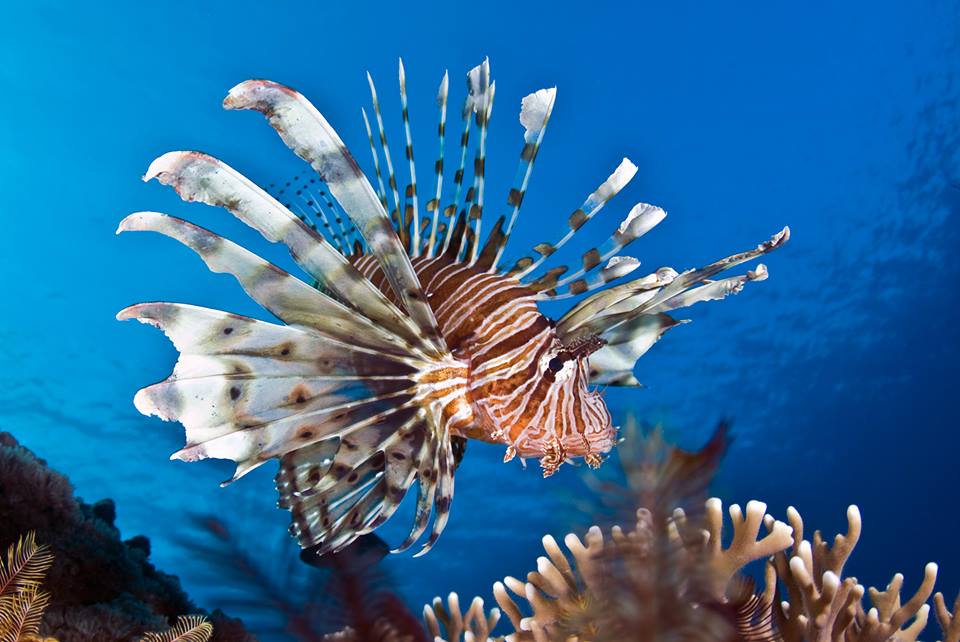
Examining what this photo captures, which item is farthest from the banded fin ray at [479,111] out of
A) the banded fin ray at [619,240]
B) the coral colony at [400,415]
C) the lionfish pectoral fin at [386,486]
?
the lionfish pectoral fin at [386,486]

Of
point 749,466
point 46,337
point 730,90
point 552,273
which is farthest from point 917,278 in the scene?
point 46,337

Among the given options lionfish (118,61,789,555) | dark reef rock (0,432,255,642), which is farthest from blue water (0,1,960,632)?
lionfish (118,61,789,555)

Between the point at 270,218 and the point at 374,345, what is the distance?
0.73m

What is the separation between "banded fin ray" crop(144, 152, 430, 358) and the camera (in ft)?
7.16

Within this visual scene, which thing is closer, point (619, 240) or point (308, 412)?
point (308, 412)

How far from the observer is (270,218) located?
2.31 metres

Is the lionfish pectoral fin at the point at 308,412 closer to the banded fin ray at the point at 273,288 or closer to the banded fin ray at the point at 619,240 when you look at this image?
the banded fin ray at the point at 273,288

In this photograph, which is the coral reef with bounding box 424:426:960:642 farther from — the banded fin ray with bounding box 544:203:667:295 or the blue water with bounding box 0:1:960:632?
the blue water with bounding box 0:1:960:632

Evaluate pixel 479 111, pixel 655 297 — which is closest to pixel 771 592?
pixel 655 297

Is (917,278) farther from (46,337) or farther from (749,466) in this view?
(46,337)

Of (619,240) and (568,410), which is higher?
(619,240)

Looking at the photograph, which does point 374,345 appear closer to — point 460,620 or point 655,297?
point 655,297

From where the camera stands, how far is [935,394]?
31.1m

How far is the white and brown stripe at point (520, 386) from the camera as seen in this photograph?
279 centimetres
